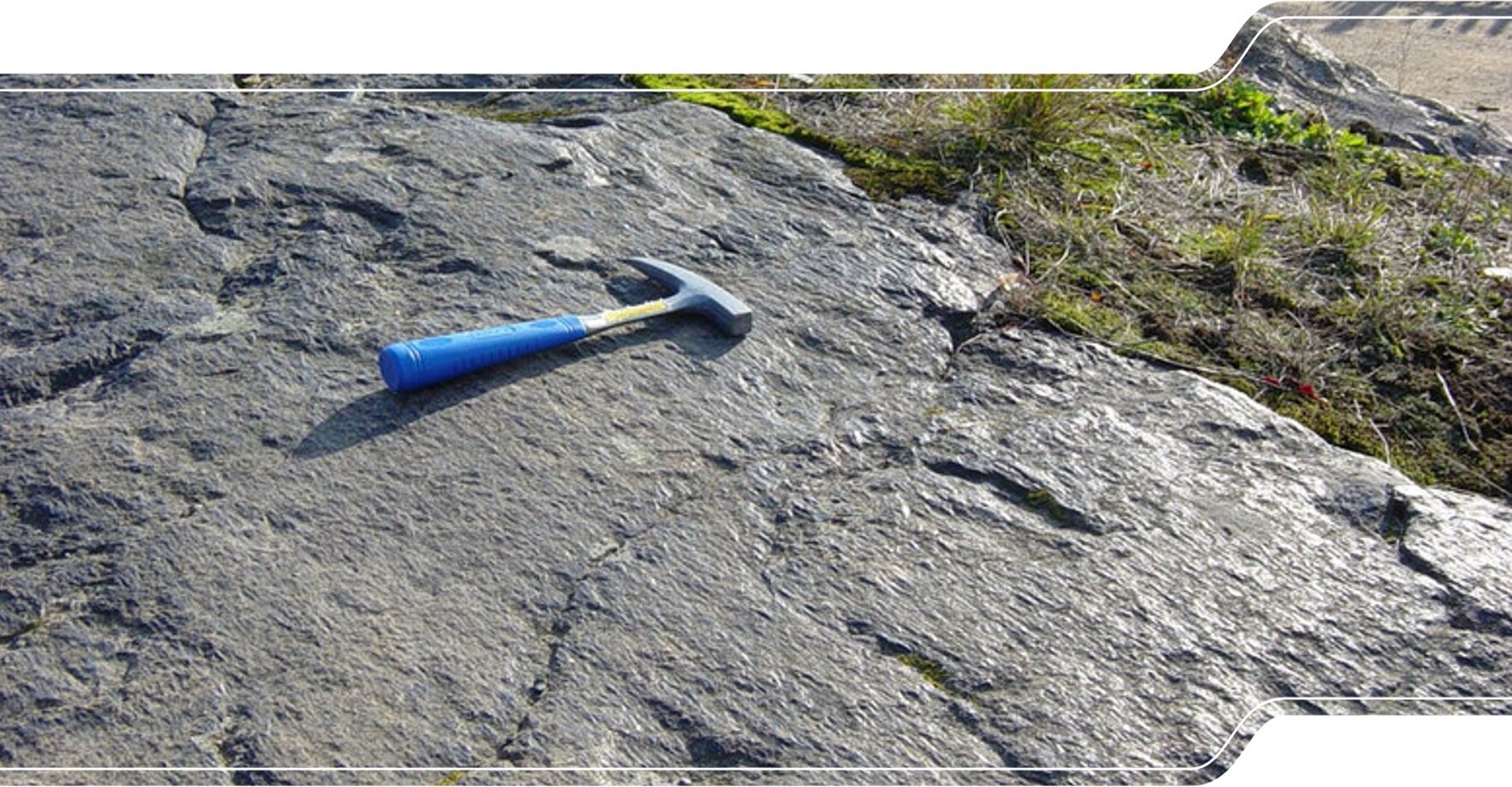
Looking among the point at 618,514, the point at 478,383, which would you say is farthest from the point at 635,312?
the point at 618,514

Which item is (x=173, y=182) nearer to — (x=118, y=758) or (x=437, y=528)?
(x=437, y=528)

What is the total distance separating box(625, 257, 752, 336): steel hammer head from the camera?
3.01m

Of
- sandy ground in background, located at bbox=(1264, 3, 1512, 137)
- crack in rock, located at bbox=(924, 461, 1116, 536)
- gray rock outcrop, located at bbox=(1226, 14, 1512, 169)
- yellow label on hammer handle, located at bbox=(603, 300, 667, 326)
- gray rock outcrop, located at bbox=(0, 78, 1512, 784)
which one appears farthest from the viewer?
gray rock outcrop, located at bbox=(1226, 14, 1512, 169)

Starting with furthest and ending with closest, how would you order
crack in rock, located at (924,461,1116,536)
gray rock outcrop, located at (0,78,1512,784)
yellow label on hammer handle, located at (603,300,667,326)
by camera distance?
yellow label on hammer handle, located at (603,300,667,326)
crack in rock, located at (924,461,1116,536)
gray rock outcrop, located at (0,78,1512,784)

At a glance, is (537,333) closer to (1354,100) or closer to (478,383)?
(478,383)

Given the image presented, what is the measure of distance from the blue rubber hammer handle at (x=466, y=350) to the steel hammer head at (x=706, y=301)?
0.23m

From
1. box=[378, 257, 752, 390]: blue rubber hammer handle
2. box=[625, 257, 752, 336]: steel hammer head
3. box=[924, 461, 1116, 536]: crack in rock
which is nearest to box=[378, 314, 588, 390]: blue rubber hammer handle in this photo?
box=[378, 257, 752, 390]: blue rubber hammer handle

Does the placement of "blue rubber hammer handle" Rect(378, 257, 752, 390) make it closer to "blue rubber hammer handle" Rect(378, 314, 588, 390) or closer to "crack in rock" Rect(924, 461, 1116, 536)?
"blue rubber hammer handle" Rect(378, 314, 588, 390)

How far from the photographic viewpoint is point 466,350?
9.06 ft

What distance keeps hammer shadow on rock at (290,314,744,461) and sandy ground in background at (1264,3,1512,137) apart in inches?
72.3

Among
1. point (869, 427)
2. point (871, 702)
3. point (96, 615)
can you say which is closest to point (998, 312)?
point (869, 427)

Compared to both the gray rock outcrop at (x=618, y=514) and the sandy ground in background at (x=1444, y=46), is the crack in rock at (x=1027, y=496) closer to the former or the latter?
the gray rock outcrop at (x=618, y=514)

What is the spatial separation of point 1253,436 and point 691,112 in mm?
1648

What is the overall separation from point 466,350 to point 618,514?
0.45 m
